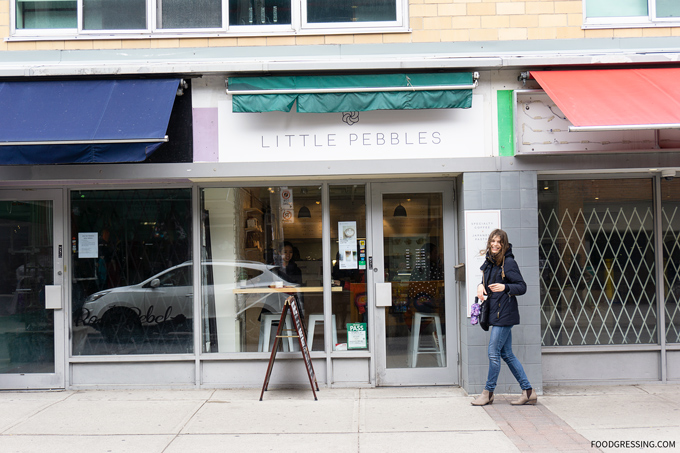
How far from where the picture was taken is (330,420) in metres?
6.07

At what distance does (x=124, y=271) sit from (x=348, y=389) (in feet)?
10.2

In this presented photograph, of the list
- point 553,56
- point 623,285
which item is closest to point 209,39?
point 553,56

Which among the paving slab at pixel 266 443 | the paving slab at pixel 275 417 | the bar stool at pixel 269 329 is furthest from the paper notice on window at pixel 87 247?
the paving slab at pixel 266 443

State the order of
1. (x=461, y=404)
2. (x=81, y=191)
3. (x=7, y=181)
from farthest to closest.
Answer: (x=81, y=191)
(x=7, y=181)
(x=461, y=404)

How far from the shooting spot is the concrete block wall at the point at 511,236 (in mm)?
6871

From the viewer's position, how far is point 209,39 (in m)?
7.18

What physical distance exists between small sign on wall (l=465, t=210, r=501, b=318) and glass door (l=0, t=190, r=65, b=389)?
489cm

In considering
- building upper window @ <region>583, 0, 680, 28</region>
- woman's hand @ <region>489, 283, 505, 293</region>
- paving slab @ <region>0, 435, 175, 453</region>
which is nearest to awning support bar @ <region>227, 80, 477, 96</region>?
building upper window @ <region>583, 0, 680, 28</region>

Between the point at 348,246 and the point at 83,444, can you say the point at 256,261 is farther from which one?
the point at 83,444

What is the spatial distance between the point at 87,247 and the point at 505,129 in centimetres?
522

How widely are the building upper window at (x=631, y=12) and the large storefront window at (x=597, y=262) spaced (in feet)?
6.21

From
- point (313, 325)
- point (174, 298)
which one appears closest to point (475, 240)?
point (313, 325)

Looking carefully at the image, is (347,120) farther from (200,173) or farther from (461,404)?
Answer: (461,404)

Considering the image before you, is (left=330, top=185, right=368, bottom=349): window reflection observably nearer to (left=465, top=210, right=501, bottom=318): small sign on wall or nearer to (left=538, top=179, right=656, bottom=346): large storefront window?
(left=465, top=210, right=501, bottom=318): small sign on wall
